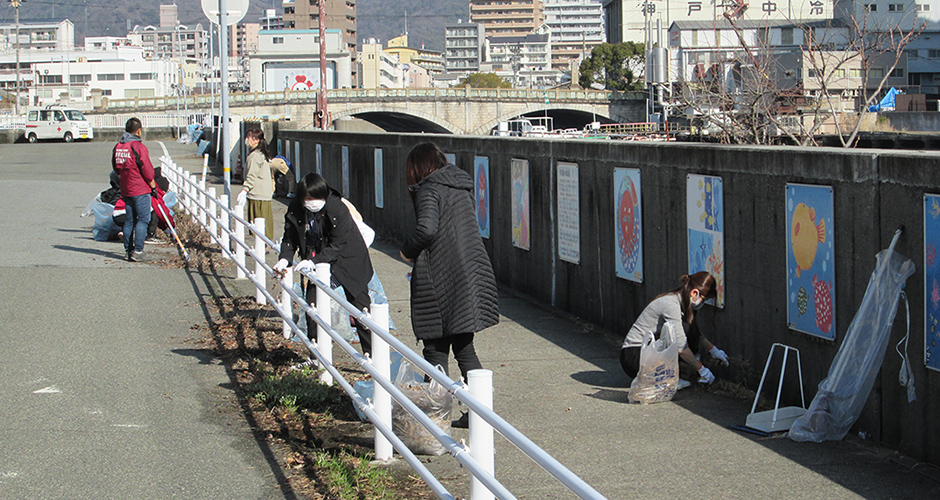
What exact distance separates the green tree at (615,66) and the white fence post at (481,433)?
401ft

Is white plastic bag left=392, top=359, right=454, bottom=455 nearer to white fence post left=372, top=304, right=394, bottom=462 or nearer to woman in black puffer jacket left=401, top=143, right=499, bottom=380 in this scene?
white fence post left=372, top=304, right=394, bottom=462

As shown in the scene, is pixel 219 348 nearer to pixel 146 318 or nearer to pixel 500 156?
pixel 146 318

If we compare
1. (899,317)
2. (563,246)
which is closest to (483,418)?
(899,317)

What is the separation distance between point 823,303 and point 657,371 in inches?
44.4

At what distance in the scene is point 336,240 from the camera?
22.6ft

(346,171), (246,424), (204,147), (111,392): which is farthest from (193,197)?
(204,147)

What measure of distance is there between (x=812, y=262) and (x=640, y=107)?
3611 inches

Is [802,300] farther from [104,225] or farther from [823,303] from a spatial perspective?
[104,225]

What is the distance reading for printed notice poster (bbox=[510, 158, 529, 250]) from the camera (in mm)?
10688

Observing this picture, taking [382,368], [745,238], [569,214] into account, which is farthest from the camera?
[569,214]

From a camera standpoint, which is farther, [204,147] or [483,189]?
[204,147]

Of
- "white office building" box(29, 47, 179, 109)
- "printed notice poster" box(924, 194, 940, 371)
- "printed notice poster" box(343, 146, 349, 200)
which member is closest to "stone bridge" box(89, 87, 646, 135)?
"white office building" box(29, 47, 179, 109)

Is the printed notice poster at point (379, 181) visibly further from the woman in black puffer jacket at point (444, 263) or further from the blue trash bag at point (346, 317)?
the woman in black puffer jacket at point (444, 263)

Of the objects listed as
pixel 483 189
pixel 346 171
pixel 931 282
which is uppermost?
pixel 346 171
